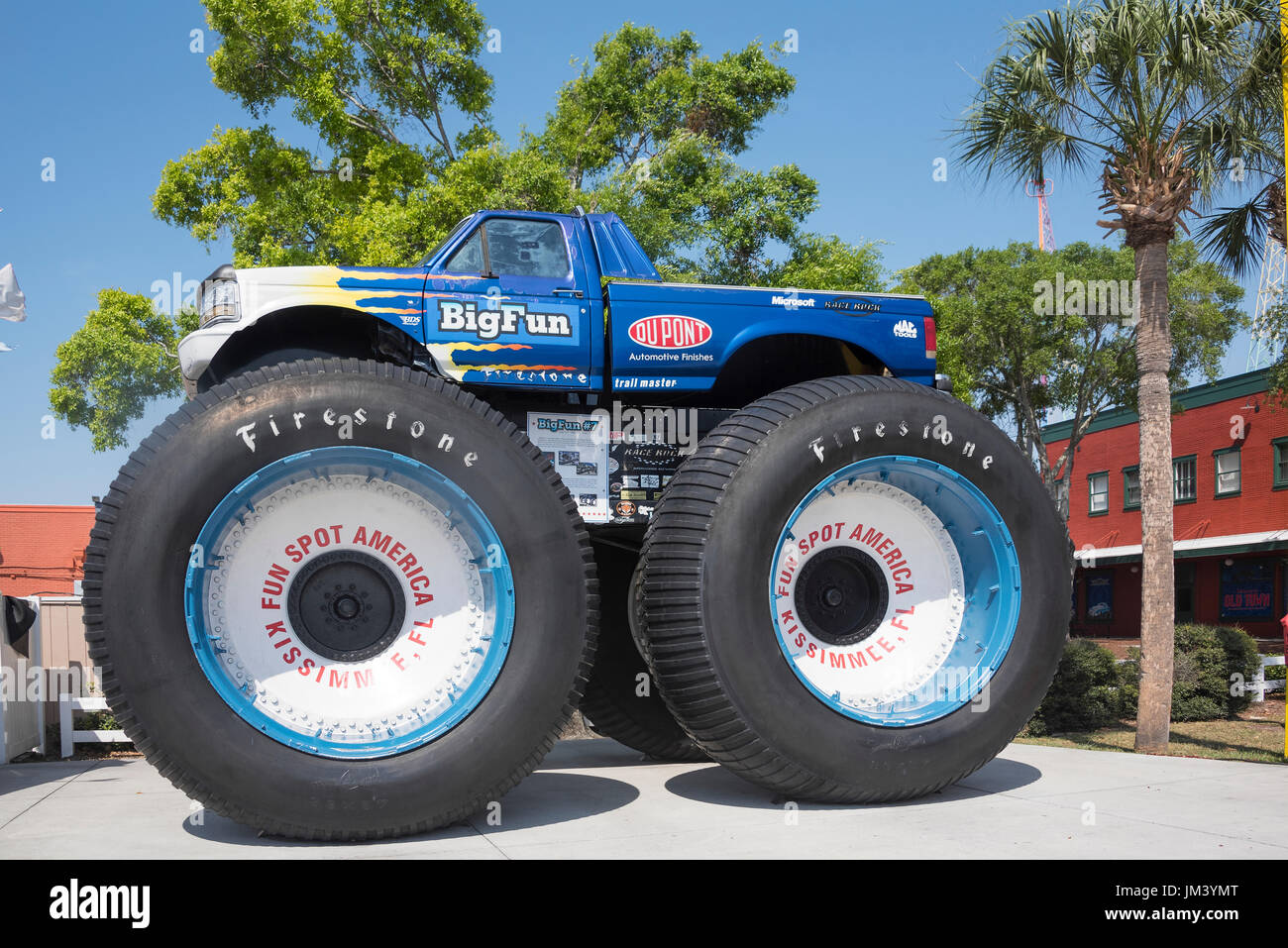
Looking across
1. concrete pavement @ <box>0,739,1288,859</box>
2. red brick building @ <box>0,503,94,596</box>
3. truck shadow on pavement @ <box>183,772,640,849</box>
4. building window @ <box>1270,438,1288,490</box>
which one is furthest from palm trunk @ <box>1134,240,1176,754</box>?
red brick building @ <box>0,503,94,596</box>

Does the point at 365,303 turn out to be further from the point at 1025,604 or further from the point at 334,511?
the point at 1025,604

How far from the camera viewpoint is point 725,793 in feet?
17.4

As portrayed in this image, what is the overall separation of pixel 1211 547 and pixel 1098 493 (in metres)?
7.24

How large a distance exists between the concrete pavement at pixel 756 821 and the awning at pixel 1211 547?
26.8m

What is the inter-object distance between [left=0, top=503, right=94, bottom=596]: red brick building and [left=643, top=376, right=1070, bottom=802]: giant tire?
21887 millimetres

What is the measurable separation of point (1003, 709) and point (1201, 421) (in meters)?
31.8

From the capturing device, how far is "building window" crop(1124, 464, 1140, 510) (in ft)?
120

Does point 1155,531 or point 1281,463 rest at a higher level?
point 1281,463

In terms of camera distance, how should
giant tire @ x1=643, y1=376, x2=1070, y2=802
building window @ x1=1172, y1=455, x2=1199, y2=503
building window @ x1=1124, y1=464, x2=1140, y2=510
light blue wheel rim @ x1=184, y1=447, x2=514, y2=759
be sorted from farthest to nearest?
building window @ x1=1124, y1=464, x2=1140, y2=510
building window @ x1=1172, y1=455, x2=1199, y2=503
giant tire @ x1=643, y1=376, x2=1070, y2=802
light blue wheel rim @ x1=184, y1=447, x2=514, y2=759

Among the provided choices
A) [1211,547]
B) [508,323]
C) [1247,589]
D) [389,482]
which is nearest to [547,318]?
[508,323]

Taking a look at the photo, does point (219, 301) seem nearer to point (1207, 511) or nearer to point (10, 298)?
point (10, 298)

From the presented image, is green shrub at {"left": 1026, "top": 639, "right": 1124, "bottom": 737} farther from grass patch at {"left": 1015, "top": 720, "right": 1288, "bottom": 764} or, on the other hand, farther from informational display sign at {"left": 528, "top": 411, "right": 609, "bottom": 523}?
informational display sign at {"left": 528, "top": 411, "right": 609, "bottom": 523}

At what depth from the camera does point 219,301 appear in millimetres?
5090

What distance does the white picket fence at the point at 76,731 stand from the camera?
10320 millimetres
